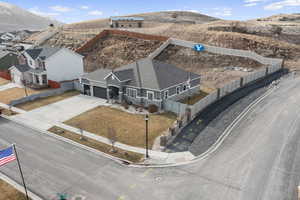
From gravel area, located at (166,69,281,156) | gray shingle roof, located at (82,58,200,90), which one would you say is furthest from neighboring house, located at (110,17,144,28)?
gravel area, located at (166,69,281,156)

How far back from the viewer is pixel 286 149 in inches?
790

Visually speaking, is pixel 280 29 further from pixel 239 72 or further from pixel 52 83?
pixel 52 83

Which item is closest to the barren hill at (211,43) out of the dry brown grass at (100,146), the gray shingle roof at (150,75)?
the gray shingle roof at (150,75)

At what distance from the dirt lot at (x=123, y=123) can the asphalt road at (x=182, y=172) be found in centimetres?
415

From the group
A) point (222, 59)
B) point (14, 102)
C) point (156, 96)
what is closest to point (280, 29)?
point (222, 59)

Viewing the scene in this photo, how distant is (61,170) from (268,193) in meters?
16.4

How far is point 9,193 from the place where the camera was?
15539mm

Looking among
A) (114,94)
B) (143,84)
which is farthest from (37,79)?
(143,84)

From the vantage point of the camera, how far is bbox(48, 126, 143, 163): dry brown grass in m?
19.8

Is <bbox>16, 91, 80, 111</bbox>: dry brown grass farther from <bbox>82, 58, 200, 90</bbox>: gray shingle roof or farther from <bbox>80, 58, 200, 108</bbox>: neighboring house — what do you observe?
<bbox>82, 58, 200, 90</bbox>: gray shingle roof

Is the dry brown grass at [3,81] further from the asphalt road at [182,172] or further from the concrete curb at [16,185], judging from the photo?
the concrete curb at [16,185]

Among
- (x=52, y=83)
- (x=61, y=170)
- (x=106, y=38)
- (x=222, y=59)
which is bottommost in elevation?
(x=61, y=170)

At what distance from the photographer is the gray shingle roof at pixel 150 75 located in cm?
3134

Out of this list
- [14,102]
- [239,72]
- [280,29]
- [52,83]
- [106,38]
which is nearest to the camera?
[14,102]
